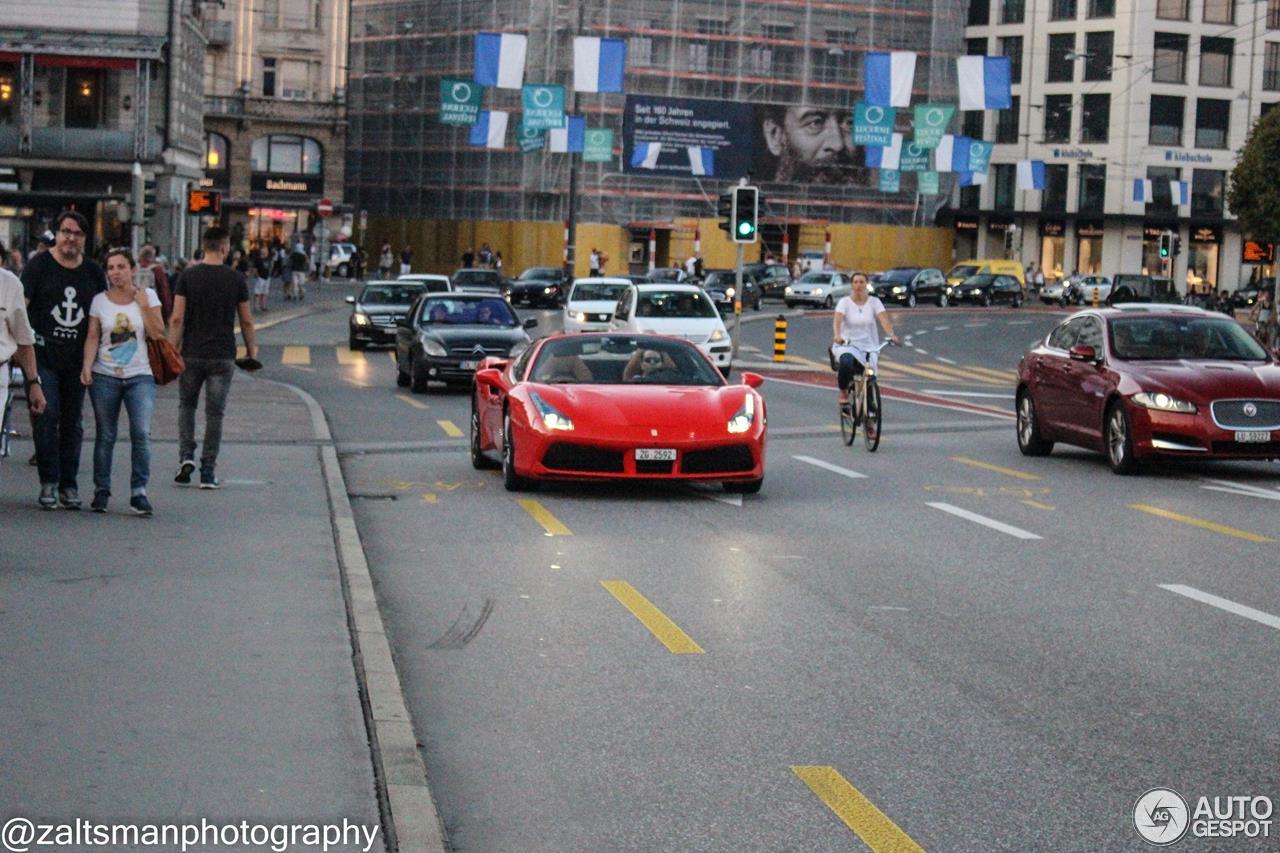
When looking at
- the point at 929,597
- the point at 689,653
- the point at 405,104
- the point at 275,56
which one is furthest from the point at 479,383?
the point at 275,56

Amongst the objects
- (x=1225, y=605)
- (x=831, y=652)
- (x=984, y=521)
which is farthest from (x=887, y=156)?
(x=831, y=652)

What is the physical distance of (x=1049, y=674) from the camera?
8.48 m

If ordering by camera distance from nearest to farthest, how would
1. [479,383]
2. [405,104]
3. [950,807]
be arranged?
[950,807], [479,383], [405,104]

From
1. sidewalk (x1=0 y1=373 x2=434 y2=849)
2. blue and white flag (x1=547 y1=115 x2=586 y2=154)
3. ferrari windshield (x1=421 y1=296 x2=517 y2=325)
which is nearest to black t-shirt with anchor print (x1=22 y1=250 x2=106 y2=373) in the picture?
sidewalk (x1=0 y1=373 x2=434 y2=849)

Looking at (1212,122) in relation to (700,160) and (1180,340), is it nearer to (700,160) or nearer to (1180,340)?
(700,160)

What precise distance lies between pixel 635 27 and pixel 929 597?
242ft

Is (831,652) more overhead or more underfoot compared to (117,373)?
more underfoot

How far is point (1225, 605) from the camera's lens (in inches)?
409

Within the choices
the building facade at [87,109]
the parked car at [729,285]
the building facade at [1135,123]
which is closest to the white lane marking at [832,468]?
the building facade at [87,109]

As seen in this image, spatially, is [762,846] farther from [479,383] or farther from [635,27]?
[635,27]

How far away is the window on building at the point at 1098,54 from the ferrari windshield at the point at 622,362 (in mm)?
82509

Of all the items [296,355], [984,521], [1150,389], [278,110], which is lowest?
[296,355]

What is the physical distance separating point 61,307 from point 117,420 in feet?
2.56

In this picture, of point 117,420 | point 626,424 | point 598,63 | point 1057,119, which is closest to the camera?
point 117,420
